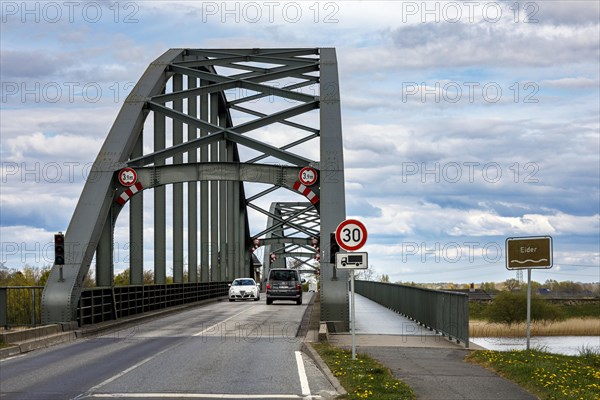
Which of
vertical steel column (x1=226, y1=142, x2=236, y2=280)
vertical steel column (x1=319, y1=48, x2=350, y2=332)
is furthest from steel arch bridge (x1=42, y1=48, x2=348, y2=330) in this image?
vertical steel column (x1=226, y1=142, x2=236, y2=280)

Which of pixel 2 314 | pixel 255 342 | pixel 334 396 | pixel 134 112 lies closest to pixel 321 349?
pixel 255 342

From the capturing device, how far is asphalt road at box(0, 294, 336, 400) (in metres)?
12.5

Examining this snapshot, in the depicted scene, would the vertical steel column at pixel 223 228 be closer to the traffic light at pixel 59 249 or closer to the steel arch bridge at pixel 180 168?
the steel arch bridge at pixel 180 168

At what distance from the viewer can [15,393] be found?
12336 mm

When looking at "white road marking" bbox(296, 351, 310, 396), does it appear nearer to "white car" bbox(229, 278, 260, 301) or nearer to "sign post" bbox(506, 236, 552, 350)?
"sign post" bbox(506, 236, 552, 350)

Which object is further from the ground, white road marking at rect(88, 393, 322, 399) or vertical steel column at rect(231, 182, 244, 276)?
vertical steel column at rect(231, 182, 244, 276)

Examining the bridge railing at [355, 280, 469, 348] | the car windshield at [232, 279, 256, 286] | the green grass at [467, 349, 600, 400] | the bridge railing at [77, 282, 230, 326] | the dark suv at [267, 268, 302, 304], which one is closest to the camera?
the green grass at [467, 349, 600, 400]

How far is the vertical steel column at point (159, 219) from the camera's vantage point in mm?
36688

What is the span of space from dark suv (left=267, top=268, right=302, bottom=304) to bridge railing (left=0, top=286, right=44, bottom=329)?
2190cm

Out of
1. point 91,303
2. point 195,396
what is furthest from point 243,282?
point 195,396

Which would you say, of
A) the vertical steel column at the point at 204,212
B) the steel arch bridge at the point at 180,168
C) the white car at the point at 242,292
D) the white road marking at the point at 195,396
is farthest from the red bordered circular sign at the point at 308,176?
A: the white car at the point at 242,292

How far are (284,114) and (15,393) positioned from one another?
20.2m

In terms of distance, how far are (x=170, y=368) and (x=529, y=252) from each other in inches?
332

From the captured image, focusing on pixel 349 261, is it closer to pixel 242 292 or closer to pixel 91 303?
pixel 91 303
